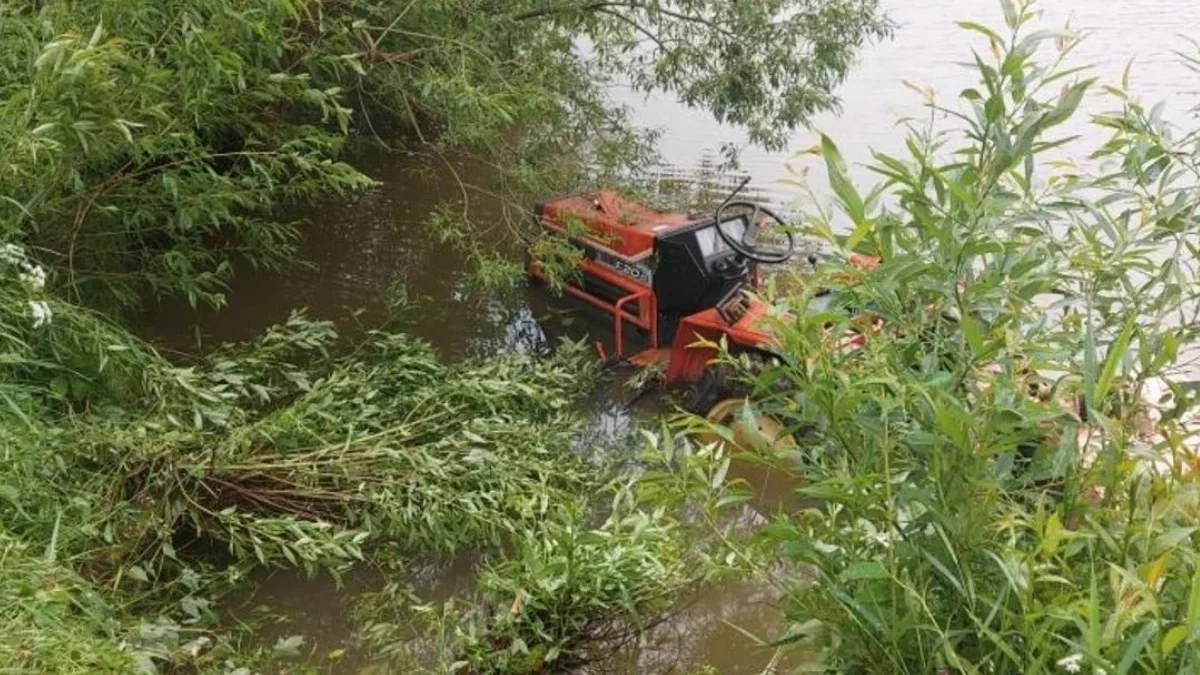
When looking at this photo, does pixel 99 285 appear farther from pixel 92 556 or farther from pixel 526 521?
pixel 526 521

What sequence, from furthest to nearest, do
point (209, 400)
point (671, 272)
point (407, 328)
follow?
1. point (407, 328)
2. point (671, 272)
3. point (209, 400)

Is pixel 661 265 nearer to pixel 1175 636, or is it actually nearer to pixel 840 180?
pixel 840 180

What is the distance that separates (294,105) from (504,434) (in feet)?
7.32

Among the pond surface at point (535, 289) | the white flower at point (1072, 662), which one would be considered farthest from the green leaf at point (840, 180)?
the white flower at point (1072, 662)

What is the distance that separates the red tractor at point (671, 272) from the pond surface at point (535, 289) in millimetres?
383

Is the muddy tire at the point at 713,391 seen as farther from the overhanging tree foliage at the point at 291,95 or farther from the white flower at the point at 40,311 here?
the white flower at the point at 40,311

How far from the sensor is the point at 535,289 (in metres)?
6.08

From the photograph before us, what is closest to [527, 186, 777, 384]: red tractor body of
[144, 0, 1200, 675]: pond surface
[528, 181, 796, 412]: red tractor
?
[528, 181, 796, 412]: red tractor

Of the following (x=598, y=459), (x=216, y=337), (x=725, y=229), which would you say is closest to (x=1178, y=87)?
(x=725, y=229)

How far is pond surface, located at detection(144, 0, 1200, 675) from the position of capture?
128 inches

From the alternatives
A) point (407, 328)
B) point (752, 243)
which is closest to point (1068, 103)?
point (752, 243)

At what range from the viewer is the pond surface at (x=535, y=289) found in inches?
128

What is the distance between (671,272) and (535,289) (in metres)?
1.42

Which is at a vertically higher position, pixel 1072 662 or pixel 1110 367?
pixel 1110 367
